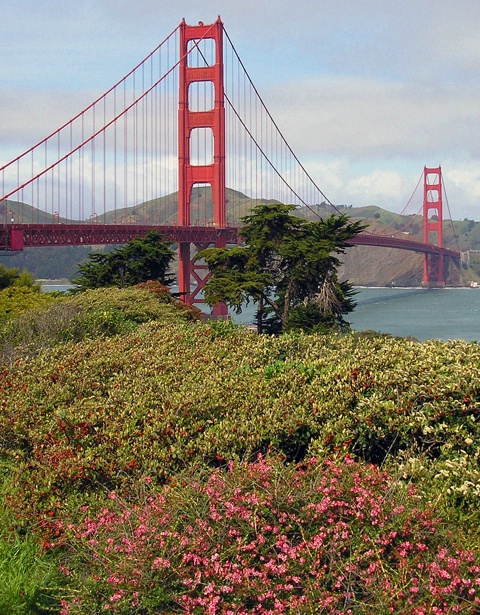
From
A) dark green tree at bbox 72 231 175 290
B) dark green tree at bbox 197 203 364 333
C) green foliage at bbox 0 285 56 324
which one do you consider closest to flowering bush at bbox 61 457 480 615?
green foliage at bbox 0 285 56 324

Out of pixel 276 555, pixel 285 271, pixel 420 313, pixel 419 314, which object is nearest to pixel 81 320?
pixel 276 555

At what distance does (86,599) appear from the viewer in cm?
452

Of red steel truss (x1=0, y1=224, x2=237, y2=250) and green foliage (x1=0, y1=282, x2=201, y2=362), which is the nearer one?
green foliage (x1=0, y1=282, x2=201, y2=362)

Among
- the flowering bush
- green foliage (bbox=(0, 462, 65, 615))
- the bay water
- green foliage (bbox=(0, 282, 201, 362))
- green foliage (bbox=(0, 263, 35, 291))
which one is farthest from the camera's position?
the bay water

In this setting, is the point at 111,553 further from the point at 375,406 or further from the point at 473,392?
the point at 473,392

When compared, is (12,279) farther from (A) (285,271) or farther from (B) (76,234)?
(A) (285,271)

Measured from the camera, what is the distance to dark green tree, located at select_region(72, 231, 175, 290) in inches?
1206

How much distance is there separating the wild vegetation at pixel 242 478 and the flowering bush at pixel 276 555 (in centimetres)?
1

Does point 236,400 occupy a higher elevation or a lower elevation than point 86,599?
higher

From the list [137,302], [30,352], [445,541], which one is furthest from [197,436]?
[137,302]

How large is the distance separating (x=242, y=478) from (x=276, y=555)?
62 cm

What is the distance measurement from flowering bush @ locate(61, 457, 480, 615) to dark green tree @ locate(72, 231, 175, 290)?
84.5 feet

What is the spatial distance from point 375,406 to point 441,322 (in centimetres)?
5905

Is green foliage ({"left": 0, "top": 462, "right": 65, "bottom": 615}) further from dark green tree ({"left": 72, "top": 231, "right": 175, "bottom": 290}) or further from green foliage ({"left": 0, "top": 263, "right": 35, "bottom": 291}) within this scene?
dark green tree ({"left": 72, "top": 231, "right": 175, "bottom": 290})
